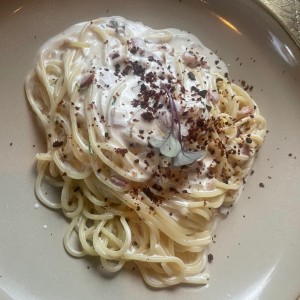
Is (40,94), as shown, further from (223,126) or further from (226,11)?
(226,11)

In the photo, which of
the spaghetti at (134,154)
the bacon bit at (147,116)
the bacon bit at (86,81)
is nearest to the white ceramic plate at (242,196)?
the spaghetti at (134,154)

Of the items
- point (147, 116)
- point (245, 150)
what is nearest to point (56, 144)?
point (147, 116)

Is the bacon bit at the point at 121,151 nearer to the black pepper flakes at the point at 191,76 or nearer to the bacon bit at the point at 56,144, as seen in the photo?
the bacon bit at the point at 56,144

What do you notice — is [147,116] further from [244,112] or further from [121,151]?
[244,112]

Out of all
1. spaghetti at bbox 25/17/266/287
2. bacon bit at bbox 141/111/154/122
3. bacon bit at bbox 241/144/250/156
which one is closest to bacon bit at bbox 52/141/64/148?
spaghetti at bbox 25/17/266/287

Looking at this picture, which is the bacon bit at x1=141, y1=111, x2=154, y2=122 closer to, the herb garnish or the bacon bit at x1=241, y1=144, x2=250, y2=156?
the herb garnish
